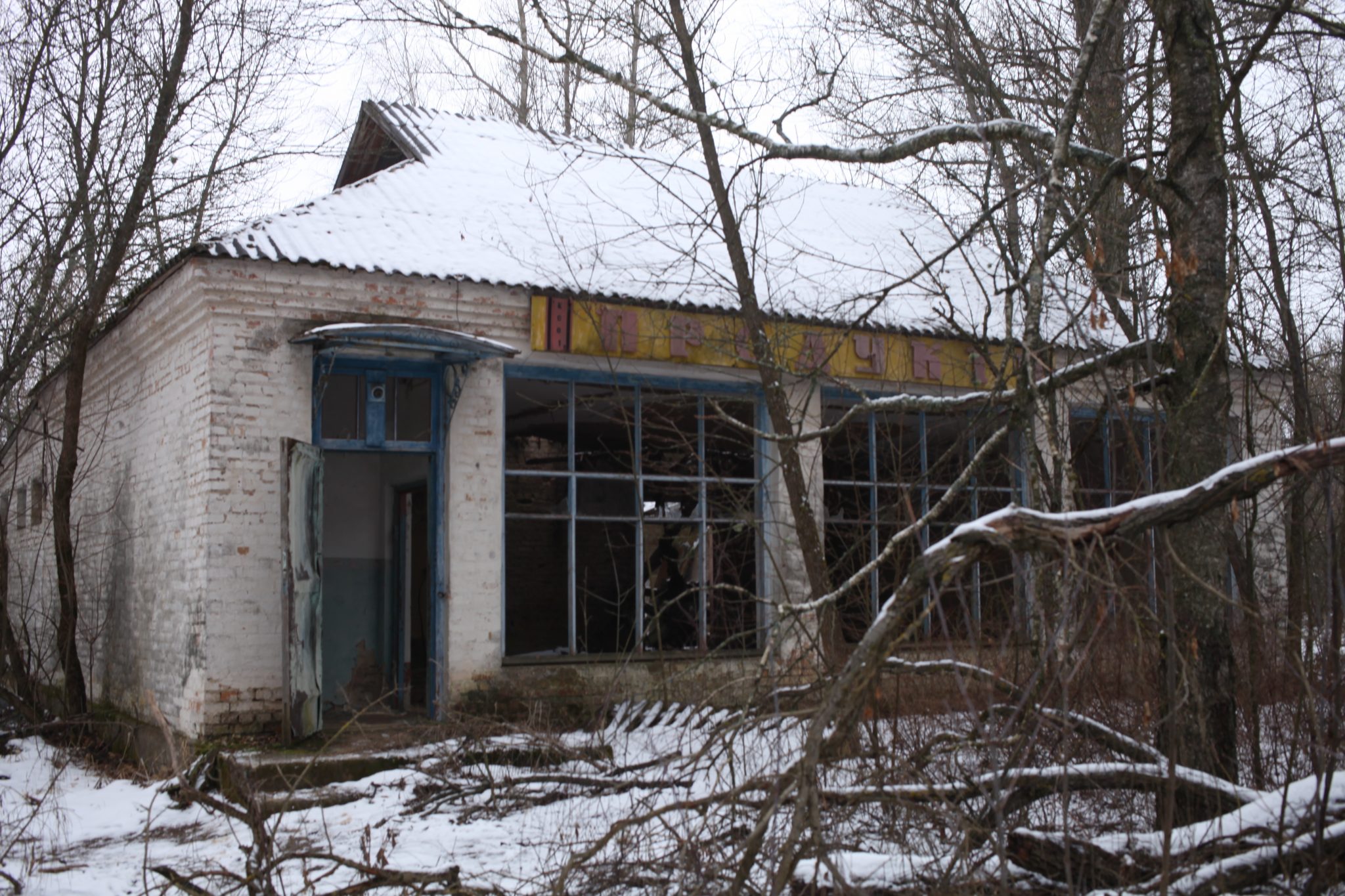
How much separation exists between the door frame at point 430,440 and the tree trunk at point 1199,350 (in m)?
5.58

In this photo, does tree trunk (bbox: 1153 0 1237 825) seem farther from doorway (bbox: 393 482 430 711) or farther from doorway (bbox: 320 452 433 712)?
doorway (bbox: 320 452 433 712)

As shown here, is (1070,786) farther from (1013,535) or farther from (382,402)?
(382,402)

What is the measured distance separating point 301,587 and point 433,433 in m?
1.69

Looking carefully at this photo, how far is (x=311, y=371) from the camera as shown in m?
9.02

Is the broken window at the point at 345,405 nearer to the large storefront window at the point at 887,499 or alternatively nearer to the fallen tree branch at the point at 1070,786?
the large storefront window at the point at 887,499

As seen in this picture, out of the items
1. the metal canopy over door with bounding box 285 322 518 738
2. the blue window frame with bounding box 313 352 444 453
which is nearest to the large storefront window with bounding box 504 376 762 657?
the metal canopy over door with bounding box 285 322 518 738

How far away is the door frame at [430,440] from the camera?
29.8 ft

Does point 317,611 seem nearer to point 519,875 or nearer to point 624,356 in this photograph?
point 624,356

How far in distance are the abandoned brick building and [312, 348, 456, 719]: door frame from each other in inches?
1.0

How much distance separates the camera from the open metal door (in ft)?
27.1

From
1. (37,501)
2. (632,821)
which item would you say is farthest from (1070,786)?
(37,501)

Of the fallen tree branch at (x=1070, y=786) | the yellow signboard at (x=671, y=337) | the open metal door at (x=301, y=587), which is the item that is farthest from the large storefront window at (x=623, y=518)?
the fallen tree branch at (x=1070, y=786)

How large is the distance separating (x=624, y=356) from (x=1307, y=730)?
5.89 metres

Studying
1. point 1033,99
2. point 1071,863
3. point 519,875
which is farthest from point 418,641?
point 1071,863
